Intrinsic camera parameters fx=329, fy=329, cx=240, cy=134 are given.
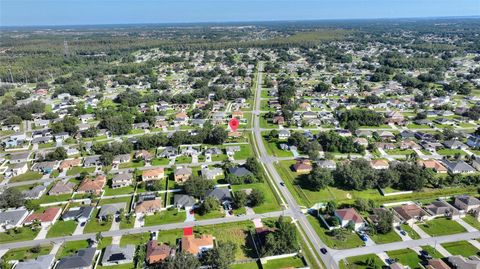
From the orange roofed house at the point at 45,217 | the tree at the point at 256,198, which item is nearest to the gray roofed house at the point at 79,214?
the orange roofed house at the point at 45,217

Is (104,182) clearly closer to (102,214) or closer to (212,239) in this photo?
(102,214)

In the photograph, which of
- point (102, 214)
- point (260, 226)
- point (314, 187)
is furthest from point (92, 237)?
point (314, 187)

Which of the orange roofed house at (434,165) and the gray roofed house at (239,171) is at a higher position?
the gray roofed house at (239,171)

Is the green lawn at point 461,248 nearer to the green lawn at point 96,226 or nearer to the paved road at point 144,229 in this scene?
the paved road at point 144,229

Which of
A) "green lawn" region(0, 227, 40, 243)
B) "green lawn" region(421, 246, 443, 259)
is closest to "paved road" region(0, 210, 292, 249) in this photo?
"green lawn" region(0, 227, 40, 243)

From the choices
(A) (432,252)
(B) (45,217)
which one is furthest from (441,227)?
(B) (45,217)

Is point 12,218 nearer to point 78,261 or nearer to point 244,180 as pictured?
point 78,261
